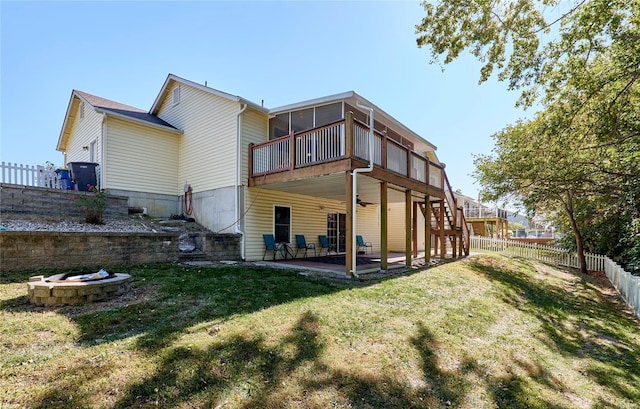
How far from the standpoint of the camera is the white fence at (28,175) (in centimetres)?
925

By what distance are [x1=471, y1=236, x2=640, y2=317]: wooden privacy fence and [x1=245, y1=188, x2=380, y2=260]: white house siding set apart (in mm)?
8617

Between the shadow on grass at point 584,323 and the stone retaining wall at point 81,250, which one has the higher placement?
the stone retaining wall at point 81,250

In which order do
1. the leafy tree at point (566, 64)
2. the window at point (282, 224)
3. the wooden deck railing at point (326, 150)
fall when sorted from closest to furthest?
the leafy tree at point (566, 64) < the wooden deck railing at point (326, 150) < the window at point (282, 224)

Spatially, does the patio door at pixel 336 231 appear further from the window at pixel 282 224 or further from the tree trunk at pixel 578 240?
the tree trunk at pixel 578 240

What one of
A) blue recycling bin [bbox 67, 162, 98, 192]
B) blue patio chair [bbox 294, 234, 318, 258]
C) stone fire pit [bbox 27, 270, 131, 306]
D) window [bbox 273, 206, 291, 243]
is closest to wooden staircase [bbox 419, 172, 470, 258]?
blue patio chair [bbox 294, 234, 318, 258]

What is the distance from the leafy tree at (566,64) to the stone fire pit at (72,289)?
9.37 m

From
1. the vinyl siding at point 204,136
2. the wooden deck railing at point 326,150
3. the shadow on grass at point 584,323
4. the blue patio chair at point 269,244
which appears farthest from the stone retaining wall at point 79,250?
the shadow on grass at point 584,323

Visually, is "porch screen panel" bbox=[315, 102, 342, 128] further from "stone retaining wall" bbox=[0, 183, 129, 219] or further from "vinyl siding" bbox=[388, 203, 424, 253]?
"vinyl siding" bbox=[388, 203, 424, 253]

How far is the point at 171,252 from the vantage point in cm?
856

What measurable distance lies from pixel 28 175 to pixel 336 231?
37.5ft

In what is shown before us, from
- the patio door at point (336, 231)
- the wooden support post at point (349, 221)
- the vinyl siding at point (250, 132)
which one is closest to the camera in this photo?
the wooden support post at point (349, 221)

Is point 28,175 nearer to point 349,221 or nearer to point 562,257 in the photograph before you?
point 349,221

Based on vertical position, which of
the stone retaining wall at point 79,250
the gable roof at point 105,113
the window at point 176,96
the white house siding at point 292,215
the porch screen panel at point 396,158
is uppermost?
the window at point 176,96

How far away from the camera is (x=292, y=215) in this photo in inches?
484
